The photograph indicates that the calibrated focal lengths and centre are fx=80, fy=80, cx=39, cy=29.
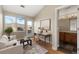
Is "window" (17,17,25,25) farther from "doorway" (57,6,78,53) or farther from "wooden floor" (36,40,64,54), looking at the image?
"doorway" (57,6,78,53)

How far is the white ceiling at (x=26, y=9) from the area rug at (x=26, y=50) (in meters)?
0.70

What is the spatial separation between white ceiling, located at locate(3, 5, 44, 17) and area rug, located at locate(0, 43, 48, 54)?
70 cm

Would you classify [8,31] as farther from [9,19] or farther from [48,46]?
[48,46]

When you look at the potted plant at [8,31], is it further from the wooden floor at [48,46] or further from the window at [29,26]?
the wooden floor at [48,46]

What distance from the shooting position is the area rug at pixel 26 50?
65.3 inches

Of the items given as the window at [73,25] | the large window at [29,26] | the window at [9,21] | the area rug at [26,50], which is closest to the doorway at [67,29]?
the window at [73,25]

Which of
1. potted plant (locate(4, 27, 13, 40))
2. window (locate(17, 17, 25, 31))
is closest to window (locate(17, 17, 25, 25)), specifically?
window (locate(17, 17, 25, 31))

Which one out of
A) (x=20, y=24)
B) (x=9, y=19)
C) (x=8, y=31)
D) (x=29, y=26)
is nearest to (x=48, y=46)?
(x=29, y=26)

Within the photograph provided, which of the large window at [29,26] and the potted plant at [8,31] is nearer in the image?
the potted plant at [8,31]

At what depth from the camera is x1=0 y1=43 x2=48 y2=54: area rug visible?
5.44ft

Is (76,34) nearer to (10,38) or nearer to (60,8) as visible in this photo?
(60,8)

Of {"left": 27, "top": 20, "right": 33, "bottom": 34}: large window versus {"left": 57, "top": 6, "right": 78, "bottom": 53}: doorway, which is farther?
{"left": 27, "top": 20, "right": 33, "bottom": 34}: large window
